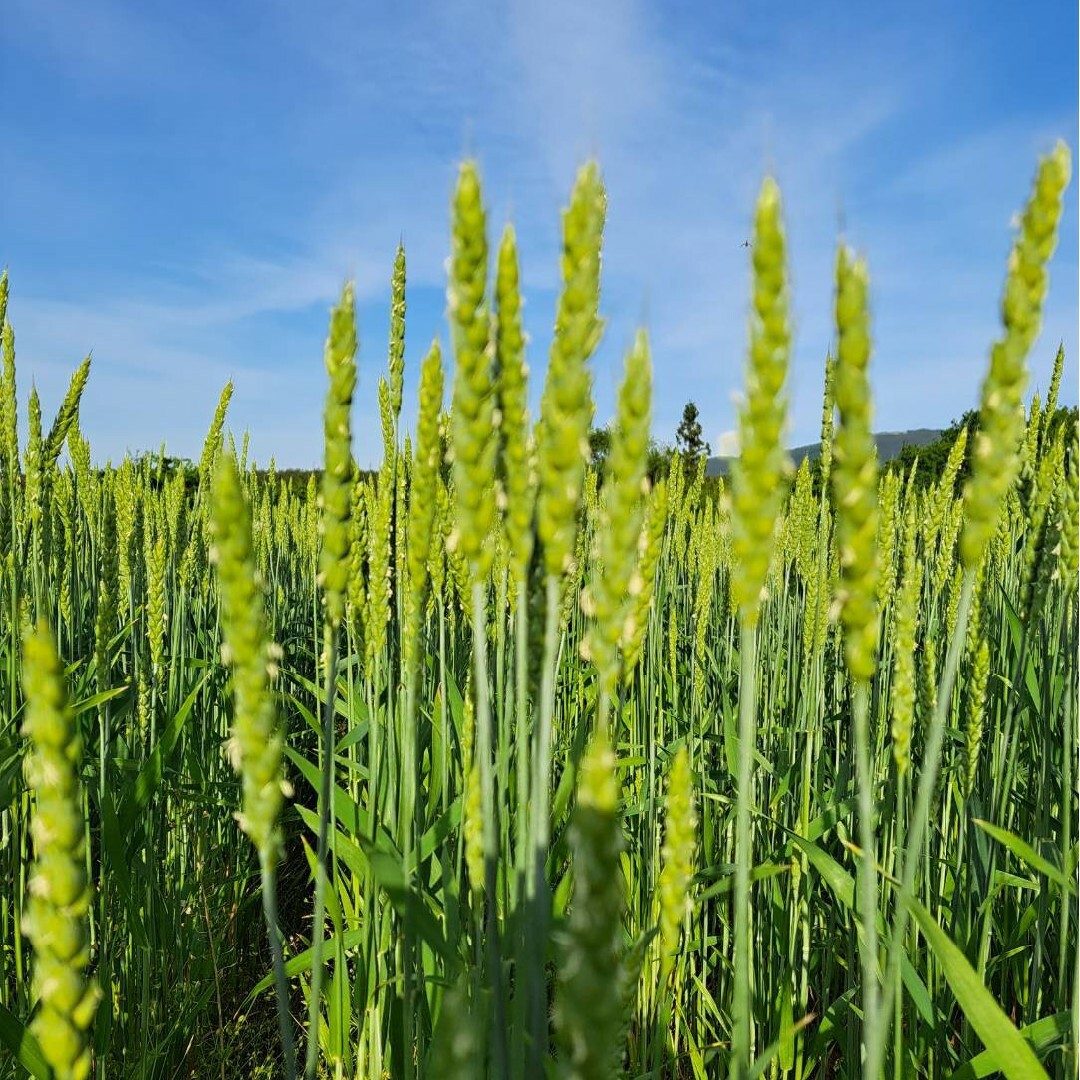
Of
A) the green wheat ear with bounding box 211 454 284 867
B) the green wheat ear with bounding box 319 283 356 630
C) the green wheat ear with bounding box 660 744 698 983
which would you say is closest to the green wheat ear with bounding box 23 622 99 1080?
the green wheat ear with bounding box 211 454 284 867

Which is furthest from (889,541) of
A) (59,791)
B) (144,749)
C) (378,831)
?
(144,749)

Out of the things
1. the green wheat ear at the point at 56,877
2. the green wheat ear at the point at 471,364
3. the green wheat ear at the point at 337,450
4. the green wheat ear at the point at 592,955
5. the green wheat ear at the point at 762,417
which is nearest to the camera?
the green wheat ear at the point at 592,955

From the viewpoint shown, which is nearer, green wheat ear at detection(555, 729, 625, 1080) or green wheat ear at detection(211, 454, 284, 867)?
green wheat ear at detection(555, 729, 625, 1080)

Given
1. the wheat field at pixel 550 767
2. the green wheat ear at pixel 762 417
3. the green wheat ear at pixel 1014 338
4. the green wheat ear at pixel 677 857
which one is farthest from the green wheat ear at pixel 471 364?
the green wheat ear at pixel 1014 338

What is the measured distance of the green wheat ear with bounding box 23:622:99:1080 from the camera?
646 mm

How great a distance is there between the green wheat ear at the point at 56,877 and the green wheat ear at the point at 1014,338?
93 centimetres

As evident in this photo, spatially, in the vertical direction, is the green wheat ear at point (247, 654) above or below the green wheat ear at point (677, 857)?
above

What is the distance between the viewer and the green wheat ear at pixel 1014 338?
0.82m

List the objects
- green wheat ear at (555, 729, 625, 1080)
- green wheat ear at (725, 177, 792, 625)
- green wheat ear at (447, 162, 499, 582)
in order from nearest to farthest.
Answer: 1. green wheat ear at (555, 729, 625, 1080)
2. green wheat ear at (725, 177, 792, 625)
3. green wheat ear at (447, 162, 499, 582)

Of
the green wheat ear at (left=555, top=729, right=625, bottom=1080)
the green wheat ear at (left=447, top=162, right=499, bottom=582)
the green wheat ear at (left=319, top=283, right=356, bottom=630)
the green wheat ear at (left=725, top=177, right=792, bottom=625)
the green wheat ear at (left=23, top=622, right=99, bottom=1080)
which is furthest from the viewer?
the green wheat ear at (left=319, top=283, right=356, bottom=630)

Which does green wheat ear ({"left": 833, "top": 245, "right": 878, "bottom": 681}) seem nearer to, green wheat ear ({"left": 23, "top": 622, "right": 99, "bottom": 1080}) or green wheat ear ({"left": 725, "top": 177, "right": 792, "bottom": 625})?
green wheat ear ({"left": 725, "top": 177, "right": 792, "bottom": 625})

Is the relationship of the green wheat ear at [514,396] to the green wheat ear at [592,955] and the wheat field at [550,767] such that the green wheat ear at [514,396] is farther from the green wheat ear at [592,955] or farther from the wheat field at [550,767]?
the green wheat ear at [592,955]

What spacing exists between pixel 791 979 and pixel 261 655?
1680 mm

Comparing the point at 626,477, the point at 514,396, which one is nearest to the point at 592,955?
the point at 626,477
